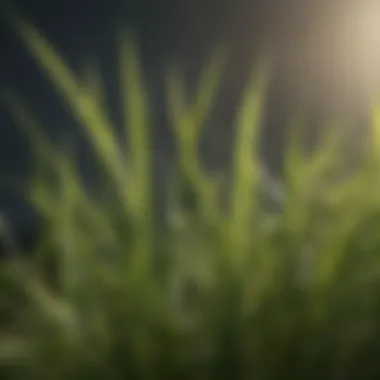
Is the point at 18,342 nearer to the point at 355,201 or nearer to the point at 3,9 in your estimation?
the point at 355,201

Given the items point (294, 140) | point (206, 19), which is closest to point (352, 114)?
point (206, 19)

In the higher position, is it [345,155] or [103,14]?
[103,14]

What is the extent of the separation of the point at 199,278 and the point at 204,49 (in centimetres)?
51

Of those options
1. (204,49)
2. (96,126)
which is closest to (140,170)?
(96,126)

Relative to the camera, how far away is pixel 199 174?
0.49 m

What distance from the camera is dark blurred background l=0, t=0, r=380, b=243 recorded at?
921 mm

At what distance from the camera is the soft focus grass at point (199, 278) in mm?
448

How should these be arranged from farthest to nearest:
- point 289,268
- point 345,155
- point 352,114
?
point 352,114 < point 345,155 < point 289,268

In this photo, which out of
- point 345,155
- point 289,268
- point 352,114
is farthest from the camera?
point 352,114

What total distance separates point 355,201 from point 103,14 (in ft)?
1.72

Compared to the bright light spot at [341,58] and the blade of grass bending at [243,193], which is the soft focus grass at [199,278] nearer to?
the blade of grass bending at [243,193]

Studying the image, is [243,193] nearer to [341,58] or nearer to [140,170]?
[140,170]

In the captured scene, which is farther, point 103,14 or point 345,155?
point 103,14

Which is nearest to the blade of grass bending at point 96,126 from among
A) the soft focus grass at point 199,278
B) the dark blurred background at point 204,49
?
the soft focus grass at point 199,278
